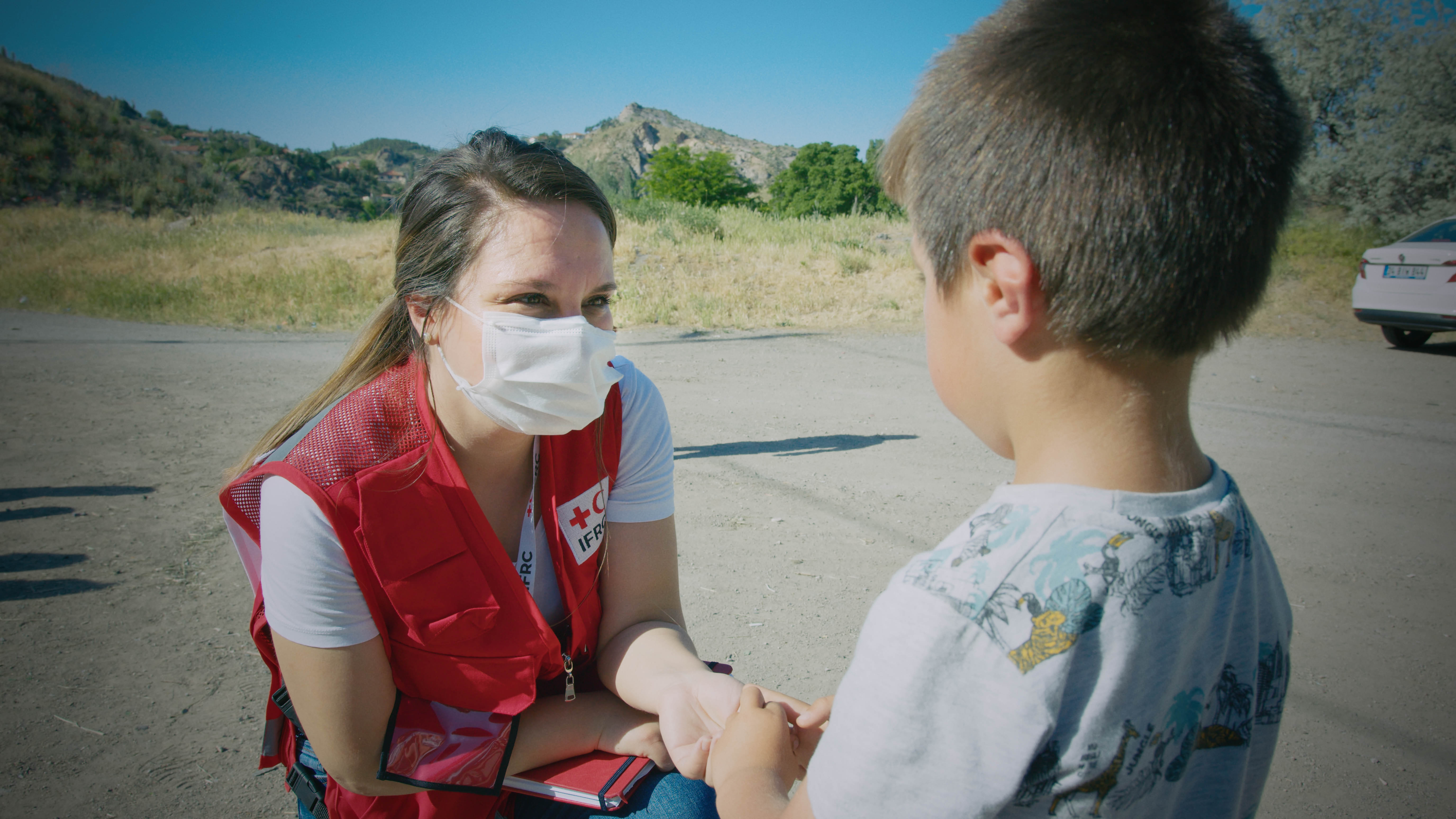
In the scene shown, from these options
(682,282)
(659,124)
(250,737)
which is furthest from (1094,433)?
(659,124)

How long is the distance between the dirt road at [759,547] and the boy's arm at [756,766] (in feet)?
5.62

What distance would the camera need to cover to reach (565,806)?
1.64m

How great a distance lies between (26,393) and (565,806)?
8405 mm

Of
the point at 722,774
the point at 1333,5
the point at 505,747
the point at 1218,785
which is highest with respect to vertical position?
the point at 1333,5

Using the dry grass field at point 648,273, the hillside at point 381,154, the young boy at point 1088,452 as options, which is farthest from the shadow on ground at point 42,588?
the hillside at point 381,154

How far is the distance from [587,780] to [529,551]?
0.56 m

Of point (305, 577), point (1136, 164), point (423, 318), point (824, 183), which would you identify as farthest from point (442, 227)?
point (824, 183)

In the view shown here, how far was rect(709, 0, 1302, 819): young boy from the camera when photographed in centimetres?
82

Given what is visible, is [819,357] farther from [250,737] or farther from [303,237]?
[303,237]

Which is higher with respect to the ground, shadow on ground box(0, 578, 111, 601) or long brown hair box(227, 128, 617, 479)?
long brown hair box(227, 128, 617, 479)

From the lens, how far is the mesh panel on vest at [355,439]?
1.48 metres

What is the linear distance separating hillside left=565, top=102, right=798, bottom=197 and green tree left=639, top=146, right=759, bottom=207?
192ft

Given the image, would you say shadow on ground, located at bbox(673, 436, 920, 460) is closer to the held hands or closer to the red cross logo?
the red cross logo

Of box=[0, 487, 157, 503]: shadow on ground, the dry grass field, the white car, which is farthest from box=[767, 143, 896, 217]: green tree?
box=[0, 487, 157, 503]: shadow on ground
